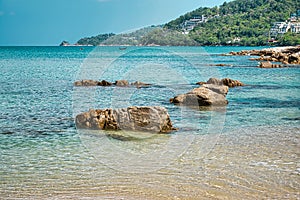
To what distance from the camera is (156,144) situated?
12750 mm

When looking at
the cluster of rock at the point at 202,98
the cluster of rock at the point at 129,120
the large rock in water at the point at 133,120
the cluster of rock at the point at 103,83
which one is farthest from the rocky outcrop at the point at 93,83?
the large rock in water at the point at 133,120

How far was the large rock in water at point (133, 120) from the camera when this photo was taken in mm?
14281

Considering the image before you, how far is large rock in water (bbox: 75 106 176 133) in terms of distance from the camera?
14.3 metres

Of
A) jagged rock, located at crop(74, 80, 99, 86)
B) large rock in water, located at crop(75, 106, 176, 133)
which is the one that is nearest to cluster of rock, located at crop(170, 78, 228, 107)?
large rock in water, located at crop(75, 106, 176, 133)

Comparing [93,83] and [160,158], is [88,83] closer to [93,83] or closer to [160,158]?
[93,83]

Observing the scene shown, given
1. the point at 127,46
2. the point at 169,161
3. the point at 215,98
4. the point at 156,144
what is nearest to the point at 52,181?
the point at 169,161

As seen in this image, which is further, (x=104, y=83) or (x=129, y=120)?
(x=104, y=83)

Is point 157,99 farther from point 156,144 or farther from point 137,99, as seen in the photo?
point 156,144

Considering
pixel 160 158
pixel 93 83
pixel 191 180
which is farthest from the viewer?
pixel 93 83

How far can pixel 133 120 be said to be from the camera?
47.3 feet

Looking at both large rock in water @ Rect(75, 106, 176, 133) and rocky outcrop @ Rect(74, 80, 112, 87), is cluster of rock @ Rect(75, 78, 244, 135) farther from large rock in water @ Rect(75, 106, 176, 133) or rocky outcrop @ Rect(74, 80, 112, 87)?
rocky outcrop @ Rect(74, 80, 112, 87)

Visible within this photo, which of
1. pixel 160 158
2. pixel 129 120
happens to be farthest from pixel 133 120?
pixel 160 158

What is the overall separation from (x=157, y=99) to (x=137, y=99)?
1.09 metres

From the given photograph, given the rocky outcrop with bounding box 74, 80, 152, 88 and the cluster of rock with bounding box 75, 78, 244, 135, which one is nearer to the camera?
the cluster of rock with bounding box 75, 78, 244, 135
